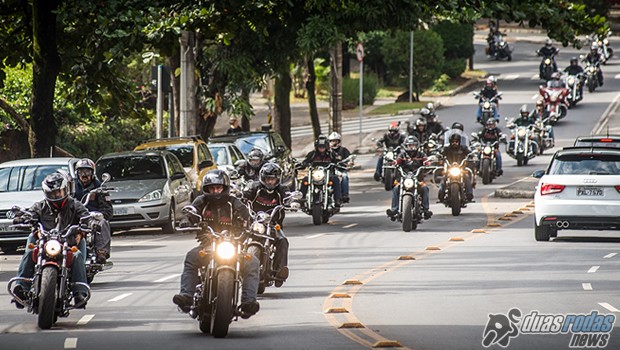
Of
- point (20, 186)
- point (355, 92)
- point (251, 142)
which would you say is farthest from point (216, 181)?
point (355, 92)

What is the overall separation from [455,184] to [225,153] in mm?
6581

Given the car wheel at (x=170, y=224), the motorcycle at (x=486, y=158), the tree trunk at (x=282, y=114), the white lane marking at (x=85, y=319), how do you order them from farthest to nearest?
the tree trunk at (x=282, y=114) → the motorcycle at (x=486, y=158) → the car wheel at (x=170, y=224) → the white lane marking at (x=85, y=319)

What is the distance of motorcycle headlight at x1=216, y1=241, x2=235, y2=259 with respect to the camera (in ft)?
46.5

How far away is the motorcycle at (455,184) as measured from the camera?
99.7 ft

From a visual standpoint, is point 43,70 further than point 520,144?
No

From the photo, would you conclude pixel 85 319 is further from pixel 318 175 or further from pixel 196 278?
pixel 318 175

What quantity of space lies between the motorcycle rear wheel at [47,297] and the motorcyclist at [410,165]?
1391cm

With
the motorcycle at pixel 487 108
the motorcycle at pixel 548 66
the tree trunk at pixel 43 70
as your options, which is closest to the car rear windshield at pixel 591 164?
the tree trunk at pixel 43 70

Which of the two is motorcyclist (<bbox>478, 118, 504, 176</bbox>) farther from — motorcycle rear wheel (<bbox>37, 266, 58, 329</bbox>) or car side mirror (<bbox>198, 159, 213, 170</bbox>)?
motorcycle rear wheel (<bbox>37, 266, 58, 329</bbox>)

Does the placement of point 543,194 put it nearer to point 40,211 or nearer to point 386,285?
point 386,285

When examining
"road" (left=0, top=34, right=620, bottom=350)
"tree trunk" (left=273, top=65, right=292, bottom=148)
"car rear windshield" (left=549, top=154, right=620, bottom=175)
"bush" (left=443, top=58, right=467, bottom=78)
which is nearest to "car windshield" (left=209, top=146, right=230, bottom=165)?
"road" (left=0, top=34, right=620, bottom=350)

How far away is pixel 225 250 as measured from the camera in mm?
14203

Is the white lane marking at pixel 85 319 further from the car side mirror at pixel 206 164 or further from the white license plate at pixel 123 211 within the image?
the car side mirror at pixel 206 164
